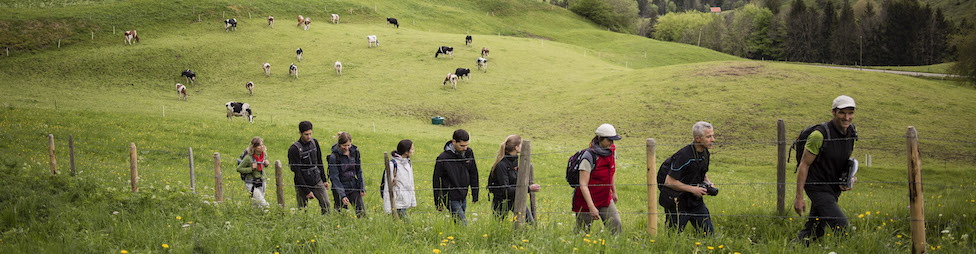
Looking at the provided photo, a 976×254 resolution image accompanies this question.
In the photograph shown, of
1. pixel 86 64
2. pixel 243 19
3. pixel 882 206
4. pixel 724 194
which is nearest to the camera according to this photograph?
pixel 882 206

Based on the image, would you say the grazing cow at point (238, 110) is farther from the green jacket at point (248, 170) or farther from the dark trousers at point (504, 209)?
the dark trousers at point (504, 209)

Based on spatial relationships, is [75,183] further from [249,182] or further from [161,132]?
[161,132]

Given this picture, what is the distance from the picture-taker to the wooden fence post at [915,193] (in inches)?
237

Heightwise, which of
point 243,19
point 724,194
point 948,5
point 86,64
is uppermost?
point 948,5

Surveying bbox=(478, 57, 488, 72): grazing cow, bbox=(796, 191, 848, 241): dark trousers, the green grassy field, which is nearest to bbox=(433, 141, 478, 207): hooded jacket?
the green grassy field

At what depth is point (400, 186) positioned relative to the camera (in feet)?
27.4

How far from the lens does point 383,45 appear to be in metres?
52.9

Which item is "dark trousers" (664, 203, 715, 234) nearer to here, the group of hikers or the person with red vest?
the group of hikers

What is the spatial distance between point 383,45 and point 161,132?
31.4 meters

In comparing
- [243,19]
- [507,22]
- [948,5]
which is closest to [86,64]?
[243,19]

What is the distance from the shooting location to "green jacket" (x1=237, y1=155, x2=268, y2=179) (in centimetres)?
991

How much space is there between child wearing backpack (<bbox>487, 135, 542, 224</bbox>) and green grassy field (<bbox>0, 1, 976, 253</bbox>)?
0.36 metres

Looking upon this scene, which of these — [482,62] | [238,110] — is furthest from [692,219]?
[482,62]

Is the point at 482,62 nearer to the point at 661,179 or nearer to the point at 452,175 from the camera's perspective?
the point at 452,175
